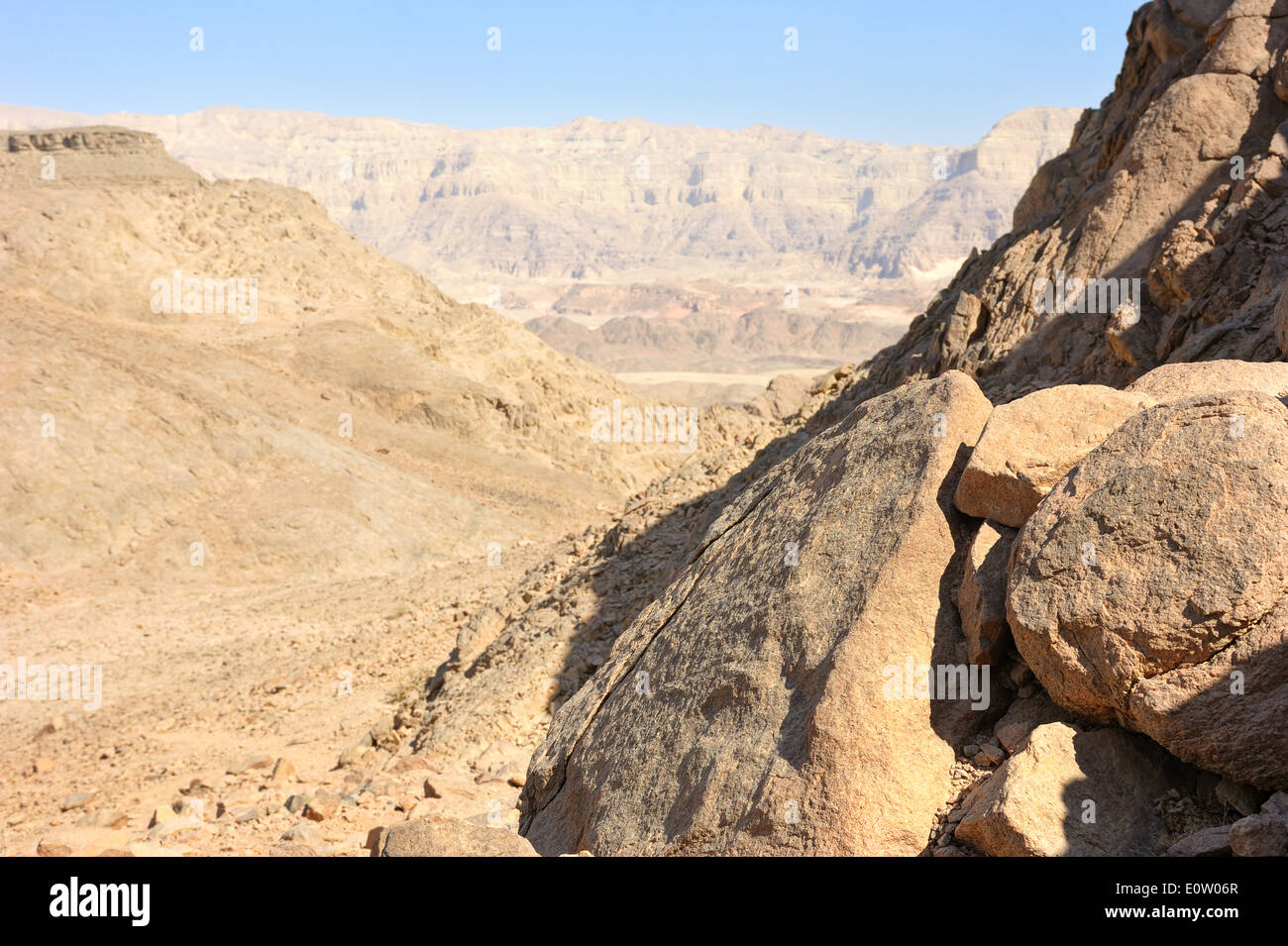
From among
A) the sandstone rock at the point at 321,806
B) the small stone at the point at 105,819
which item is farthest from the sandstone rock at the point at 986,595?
the small stone at the point at 105,819

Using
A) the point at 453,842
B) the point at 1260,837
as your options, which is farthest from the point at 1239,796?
the point at 453,842

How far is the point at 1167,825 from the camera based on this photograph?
144 inches

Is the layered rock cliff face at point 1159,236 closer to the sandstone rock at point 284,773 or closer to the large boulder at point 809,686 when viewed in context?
the large boulder at point 809,686

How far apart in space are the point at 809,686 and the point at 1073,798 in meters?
1.21

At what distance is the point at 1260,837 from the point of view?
123 inches

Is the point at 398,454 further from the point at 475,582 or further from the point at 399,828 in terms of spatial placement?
the point at 399,828

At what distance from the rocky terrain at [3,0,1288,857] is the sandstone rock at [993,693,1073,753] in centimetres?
1

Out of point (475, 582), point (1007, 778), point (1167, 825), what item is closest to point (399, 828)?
point (1007, 778)

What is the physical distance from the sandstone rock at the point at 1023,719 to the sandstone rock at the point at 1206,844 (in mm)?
711

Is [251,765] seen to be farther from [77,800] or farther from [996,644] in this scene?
[996,644]

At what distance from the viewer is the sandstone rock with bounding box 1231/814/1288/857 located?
310cm

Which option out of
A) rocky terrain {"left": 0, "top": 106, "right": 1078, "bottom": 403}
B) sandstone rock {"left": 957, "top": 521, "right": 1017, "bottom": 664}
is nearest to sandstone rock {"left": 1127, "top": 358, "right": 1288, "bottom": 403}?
sandstone rock {"left": 957, "top": 521, "right": 1017, "bottom": 664}
